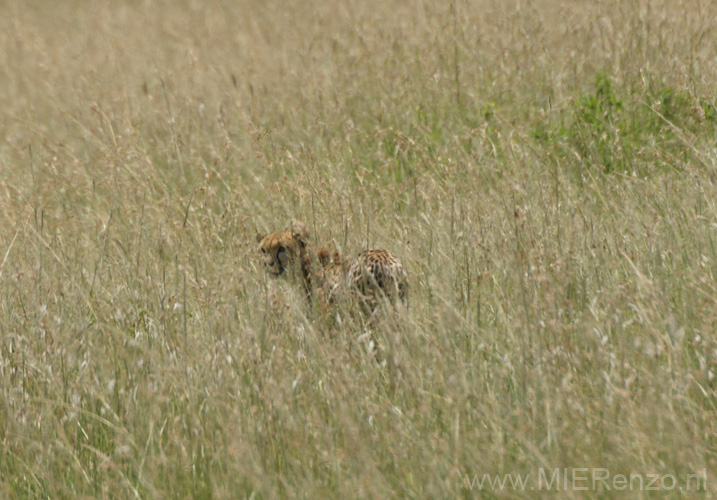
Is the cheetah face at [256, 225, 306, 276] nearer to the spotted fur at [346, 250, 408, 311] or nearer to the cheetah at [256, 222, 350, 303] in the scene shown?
the cheetah at [256, 222, 350, 303]

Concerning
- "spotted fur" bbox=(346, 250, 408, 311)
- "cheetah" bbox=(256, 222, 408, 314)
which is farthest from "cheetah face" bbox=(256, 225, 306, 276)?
"spotted fur" bbox=(346, 250, 408, 311)

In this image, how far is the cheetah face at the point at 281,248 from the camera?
3797 millimetres

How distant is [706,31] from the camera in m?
5.27

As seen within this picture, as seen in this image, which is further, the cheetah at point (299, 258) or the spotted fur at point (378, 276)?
the cheetah at point (299, 258)

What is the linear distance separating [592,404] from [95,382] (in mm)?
1670

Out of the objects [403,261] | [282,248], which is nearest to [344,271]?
[403,261]

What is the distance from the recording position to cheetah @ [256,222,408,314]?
3.15m

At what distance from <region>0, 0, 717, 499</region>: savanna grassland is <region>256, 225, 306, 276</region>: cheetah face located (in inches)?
3.9

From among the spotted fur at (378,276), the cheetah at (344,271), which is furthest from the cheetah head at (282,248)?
the spotted fur at (378,276)

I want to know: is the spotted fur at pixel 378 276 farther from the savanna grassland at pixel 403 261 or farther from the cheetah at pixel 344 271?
the savanna grassland at pixel 403 261

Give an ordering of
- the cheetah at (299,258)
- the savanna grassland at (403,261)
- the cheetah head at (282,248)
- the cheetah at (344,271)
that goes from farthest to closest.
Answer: the cheetah head at (282,248)
the cheetah at (299,258)
the cheetah at (344,271)
the savanna grassland at (403,261)

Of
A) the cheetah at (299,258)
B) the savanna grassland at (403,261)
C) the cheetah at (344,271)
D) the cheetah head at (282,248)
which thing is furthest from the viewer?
the cheetah head at (282,248)

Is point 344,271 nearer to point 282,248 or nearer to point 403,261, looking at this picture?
point 403,261

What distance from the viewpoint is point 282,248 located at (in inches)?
154
